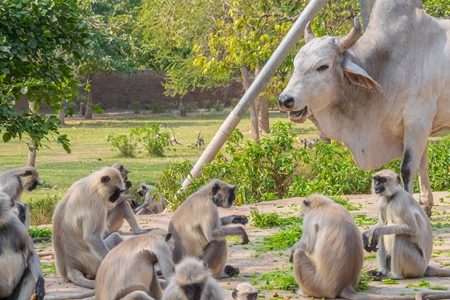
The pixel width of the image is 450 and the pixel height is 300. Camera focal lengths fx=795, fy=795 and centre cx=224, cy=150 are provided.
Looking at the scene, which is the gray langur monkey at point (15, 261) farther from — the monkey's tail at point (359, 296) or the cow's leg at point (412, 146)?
the cow's leg at point (412, 146)

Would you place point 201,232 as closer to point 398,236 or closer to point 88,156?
point 398,236

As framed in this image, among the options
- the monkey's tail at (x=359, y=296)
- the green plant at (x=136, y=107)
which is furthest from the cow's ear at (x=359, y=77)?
the green plant at (x=136, y=107)

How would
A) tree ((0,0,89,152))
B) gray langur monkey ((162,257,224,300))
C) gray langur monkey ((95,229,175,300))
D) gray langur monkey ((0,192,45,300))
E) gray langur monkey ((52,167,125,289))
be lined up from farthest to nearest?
tree ((0,0,89,152)) → gray langur monkey ((52,167,125,289)) → gray langur monkey ((0,192,45,300)) → gray langur monkey ((95,229,175,300)) → gray langur monkey ((162,257,224,300))

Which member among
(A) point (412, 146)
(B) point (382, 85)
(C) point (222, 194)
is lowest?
(C) point (222, 194)

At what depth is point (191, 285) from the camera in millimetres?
4918

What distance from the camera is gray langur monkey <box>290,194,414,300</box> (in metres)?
→ 6.18

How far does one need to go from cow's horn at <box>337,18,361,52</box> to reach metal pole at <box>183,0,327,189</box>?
3359 mm

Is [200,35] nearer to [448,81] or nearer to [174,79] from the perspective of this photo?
[174,79]

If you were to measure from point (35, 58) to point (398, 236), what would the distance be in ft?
15.6

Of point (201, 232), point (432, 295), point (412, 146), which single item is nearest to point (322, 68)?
point (412, 146)

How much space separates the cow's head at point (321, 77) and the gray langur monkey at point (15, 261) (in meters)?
3.20

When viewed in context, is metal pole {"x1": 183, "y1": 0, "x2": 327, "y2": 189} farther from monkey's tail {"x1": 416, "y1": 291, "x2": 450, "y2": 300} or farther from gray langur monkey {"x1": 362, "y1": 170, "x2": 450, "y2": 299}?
monkey's tail {"x1": 416, "y1": 291, "x2": 450, "y2": 300}

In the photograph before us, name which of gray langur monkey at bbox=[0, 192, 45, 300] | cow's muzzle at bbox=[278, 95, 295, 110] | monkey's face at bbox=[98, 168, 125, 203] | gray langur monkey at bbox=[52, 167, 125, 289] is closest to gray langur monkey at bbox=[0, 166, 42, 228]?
gray langur monkey at bbox=[52, 167, 125, 289]

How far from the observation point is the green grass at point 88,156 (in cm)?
1623
